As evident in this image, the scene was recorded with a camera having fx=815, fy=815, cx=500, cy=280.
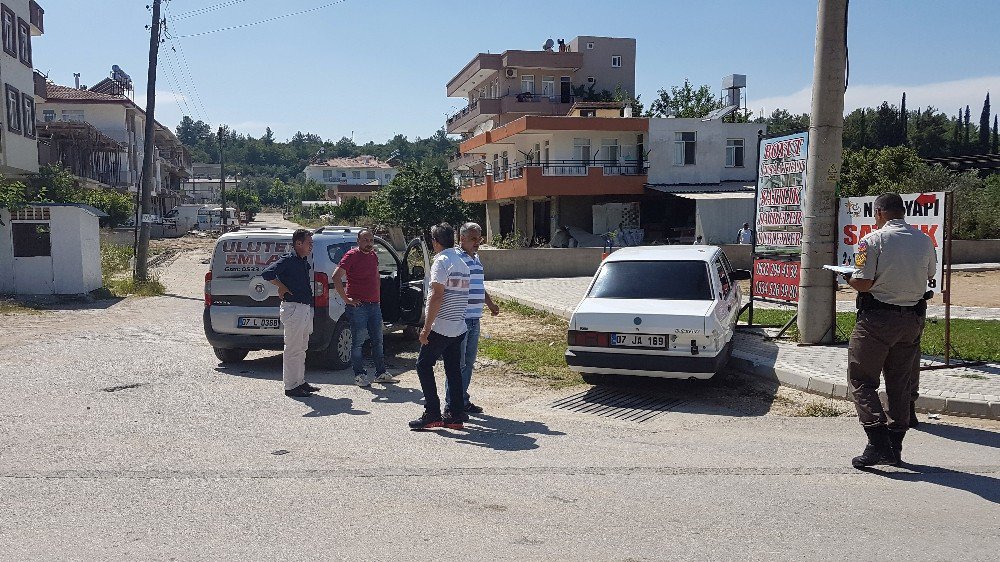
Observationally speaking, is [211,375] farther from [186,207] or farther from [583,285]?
[186,207]

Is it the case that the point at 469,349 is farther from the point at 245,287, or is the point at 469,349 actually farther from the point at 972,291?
the point at 972,291

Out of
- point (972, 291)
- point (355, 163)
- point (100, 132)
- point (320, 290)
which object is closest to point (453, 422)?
point (320, 290)

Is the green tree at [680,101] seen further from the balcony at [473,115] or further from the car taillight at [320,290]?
the car taillight at [320,290]

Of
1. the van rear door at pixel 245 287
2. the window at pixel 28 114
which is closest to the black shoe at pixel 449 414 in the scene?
the van rear door at pixel 245 287

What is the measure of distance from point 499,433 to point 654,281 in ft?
11.0

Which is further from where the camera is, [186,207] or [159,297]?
[186,207]

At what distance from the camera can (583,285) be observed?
2358cm

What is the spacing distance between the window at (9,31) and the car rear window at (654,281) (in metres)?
28.3

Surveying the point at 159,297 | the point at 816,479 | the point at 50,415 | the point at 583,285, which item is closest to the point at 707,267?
the point at 816,479

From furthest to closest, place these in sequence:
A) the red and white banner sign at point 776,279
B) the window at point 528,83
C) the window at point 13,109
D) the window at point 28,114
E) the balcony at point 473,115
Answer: the window at point 528,83 → the balcony at point 473,115 → the window at point 28,114 → the window at point 13,109 → the red and white banner sign at point 776,279

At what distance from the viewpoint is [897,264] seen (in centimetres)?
612

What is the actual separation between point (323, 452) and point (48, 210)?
1630 cm

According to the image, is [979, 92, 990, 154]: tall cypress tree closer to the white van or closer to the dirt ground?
the dirt ground

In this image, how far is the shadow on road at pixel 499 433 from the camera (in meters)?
6.70
